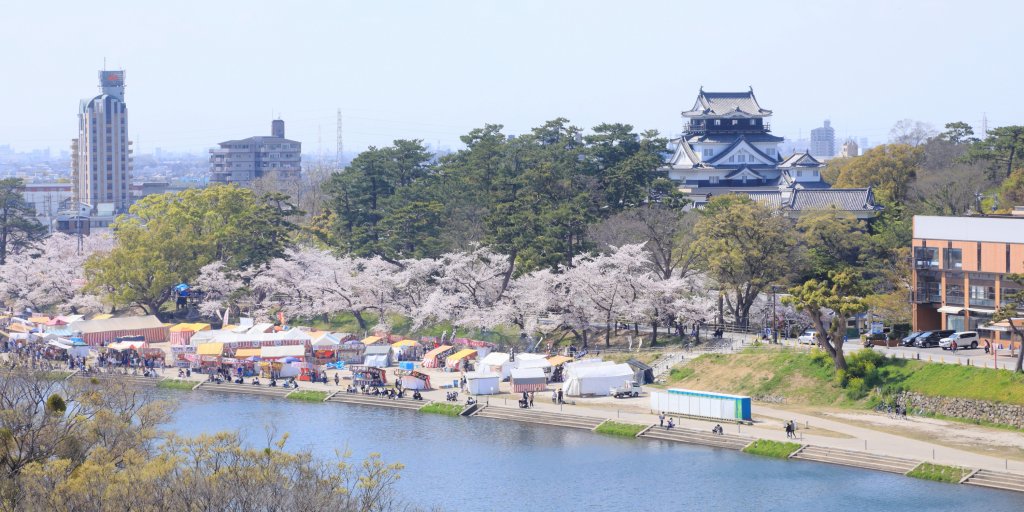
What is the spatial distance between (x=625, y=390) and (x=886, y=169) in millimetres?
38435

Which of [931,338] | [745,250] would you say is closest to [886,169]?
[745,250]

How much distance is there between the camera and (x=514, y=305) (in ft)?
245

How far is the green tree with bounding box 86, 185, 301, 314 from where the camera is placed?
87.1 m

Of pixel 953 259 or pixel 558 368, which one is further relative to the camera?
pixel 558 368

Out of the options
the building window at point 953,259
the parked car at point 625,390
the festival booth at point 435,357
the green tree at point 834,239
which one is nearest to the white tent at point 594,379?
the parked car at point 625,390

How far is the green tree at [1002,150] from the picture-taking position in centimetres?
8731

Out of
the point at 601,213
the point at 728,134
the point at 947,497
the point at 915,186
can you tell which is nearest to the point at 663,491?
the point at 947,497

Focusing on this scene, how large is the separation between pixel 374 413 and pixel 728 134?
5113cm

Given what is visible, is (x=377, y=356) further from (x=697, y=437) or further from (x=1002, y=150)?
(x=1002, y=150)

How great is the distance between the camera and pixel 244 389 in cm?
6775

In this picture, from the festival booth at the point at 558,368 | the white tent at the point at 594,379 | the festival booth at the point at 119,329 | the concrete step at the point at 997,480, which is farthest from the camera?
the festival booth at the point at 119,329

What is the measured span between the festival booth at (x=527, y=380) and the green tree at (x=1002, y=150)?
3862 centimetres

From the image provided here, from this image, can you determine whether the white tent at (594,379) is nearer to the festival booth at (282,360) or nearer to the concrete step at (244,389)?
the concrete step at (244,389)

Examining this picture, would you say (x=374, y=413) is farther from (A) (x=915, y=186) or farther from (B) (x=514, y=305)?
(A) (x=915, y=186)
